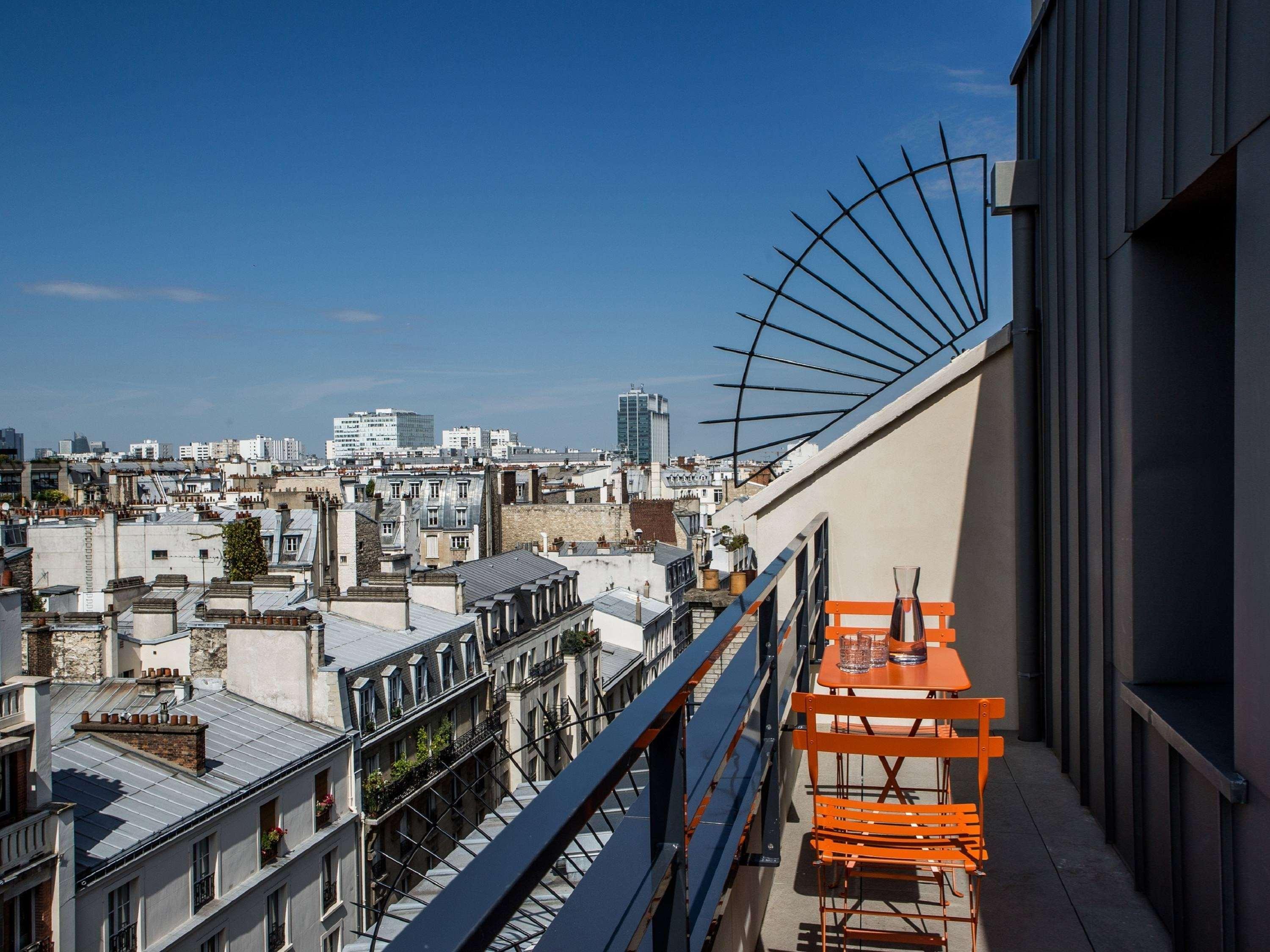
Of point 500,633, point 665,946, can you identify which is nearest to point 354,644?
point 500,633

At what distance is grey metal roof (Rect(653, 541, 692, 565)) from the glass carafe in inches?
1186

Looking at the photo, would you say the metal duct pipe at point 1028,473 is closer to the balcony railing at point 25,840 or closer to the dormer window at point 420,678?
the balcony railing at point 25,840

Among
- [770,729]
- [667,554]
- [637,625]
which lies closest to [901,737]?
[770,729]

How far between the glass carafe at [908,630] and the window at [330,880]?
44.9 ft

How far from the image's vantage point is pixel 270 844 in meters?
13.8

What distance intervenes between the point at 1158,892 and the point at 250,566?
31.7 m

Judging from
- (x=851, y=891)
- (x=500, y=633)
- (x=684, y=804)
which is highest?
(x=684, y=804)

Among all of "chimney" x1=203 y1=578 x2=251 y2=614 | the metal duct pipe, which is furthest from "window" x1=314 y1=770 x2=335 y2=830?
the metal duct pipe

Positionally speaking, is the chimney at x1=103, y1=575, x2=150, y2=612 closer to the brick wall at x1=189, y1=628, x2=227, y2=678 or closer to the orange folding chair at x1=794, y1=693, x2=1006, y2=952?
the brick wall at x1=189, y1=628, x2=227, y2=678

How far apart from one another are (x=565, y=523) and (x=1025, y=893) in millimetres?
42509

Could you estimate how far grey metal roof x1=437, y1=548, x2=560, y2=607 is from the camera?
24031 mm

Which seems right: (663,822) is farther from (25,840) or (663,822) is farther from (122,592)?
(122,592)

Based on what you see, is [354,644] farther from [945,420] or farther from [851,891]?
[851,891]

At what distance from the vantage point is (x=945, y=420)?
16.2ft
